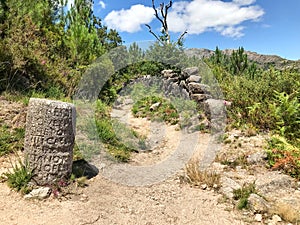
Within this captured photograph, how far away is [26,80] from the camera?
7.42 metres

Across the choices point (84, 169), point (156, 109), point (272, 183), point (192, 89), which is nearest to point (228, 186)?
point (272, 183)

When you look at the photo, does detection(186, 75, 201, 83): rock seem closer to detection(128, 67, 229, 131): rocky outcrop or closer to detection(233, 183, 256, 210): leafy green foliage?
detection(128, 67, 229, 131): rocky outcrop

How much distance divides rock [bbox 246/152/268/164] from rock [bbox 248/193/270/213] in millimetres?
1452

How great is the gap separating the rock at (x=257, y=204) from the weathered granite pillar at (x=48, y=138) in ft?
8.50

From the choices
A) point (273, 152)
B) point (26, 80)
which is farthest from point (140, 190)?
point (26, 80)

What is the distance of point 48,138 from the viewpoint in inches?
144

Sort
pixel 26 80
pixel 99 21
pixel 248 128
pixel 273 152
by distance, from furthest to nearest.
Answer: pixel 99 21, pixel 26 80, pixel 248 128, pixel 273 152

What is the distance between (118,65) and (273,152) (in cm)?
826

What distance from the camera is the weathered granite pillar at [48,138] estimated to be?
11.9 ft

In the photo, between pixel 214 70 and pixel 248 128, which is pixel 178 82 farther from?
pixel 248 128

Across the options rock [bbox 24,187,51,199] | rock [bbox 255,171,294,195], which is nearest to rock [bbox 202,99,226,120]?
rock [bbox 255,171,294,195]

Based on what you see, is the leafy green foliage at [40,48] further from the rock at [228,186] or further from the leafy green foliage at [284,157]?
the leafy green foliage at [284,157]

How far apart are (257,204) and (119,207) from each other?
1.80 metres

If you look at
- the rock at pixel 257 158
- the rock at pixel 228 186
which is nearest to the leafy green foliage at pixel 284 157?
the rock at pixel 257 158
